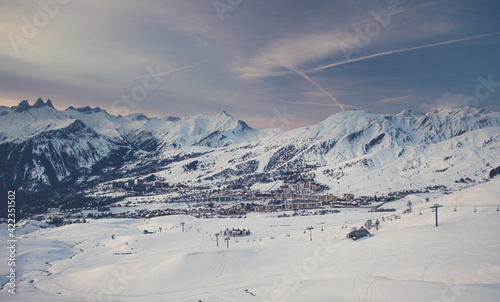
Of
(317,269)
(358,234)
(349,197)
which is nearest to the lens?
(317,269)

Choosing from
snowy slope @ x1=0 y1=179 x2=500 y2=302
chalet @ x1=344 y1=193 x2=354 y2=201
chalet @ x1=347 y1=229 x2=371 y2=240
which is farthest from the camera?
chalet @ x1=344 y1=193 x2=354 y2=201

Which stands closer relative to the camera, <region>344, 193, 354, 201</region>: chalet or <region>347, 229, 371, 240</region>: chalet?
<region>347, 229, 371, 240</region>: chalet

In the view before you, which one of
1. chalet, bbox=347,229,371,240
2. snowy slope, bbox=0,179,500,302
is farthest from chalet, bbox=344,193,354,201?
chalet, bbox=347,229,371,240

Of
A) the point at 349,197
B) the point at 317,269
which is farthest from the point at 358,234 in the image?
the point at 349,197

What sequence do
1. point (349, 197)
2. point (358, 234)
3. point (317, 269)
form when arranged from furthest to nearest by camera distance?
point (349, 197), point (358, 234), point (317, 269)

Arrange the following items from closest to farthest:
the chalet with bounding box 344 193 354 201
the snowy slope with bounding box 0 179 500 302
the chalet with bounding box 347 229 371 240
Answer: the snowy slope with bounding box 0 179 500 302
the chalet with bounding box 347 229 371 240
the chalet with bounding box 344 193 354 201

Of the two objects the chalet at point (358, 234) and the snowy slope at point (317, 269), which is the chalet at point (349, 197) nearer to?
the snowy slope at point (317, 269)

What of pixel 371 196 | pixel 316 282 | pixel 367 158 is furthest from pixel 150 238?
pixel 367 158

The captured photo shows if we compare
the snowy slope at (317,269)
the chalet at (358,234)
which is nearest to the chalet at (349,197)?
the snowy slope at (317,269)

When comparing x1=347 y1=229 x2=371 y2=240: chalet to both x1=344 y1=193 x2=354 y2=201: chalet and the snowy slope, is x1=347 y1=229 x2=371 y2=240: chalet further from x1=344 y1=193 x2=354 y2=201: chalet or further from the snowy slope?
x1=344 y1=193 x2=354 y2=201: chalet

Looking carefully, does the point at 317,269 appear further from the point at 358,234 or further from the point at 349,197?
the point at 349,197
